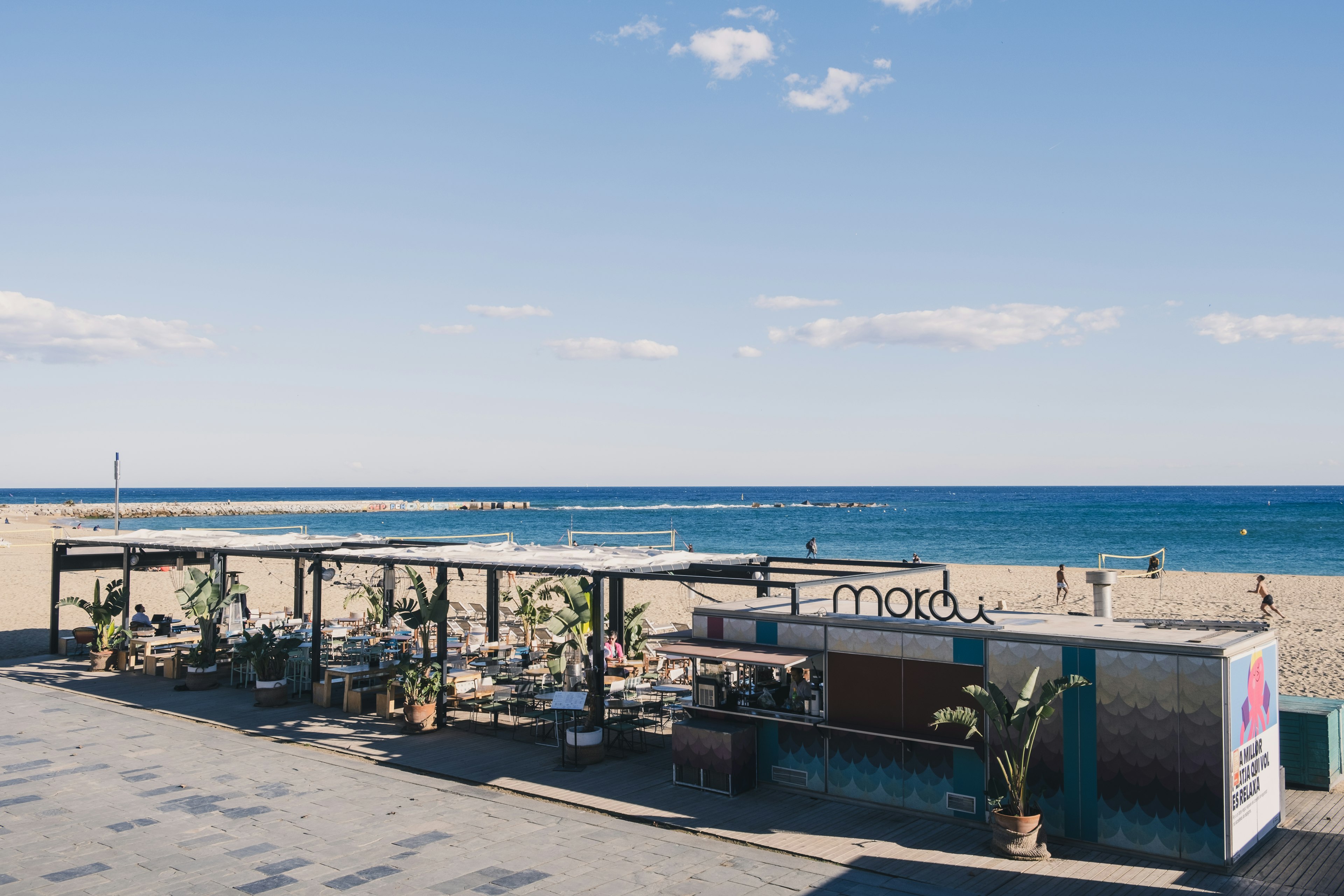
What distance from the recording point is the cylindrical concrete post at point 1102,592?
10.8 meters

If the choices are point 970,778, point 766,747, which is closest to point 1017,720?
point 970,778

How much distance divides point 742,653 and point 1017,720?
3.25m

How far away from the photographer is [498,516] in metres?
121

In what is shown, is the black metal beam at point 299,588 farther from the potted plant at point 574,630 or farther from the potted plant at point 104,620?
the potted plant at point 574,630

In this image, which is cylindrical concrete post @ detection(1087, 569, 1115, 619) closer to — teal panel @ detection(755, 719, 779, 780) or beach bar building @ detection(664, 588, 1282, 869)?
beach bar building @ detection(664, 588, 1282, 869)

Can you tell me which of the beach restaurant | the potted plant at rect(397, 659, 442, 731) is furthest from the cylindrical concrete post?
the potted plant at rect(397, 659, 442, 731)

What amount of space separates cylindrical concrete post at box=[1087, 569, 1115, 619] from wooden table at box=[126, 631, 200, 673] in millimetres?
18598

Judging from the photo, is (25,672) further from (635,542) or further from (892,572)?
(635,542)

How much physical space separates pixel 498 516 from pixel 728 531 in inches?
1670

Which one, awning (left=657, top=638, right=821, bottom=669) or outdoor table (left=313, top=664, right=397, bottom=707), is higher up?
awning (left=657, top=638, right=821, bottom=669)

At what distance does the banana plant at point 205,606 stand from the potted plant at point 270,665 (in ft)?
6.34

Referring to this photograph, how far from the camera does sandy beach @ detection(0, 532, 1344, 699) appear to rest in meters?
22.3

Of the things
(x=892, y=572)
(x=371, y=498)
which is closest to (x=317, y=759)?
(x=892, y=572)

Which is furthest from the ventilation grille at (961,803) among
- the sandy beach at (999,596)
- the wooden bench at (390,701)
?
the sandy beach at (999,596)
